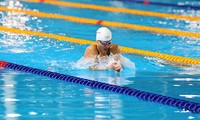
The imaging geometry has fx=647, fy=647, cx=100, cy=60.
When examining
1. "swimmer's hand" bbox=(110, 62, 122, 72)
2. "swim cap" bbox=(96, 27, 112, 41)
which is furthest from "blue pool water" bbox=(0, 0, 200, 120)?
"swim cap" bbox=(96, 27, 112, 41)

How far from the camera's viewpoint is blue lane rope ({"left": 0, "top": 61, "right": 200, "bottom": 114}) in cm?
549

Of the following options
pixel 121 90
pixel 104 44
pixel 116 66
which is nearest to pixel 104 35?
pixel 104 44

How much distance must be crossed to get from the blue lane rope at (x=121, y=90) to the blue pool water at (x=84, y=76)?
0.24 feet

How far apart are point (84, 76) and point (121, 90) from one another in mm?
964

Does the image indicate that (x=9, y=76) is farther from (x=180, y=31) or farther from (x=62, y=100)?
(x=180, y=31)

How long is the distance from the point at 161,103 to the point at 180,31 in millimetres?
5153

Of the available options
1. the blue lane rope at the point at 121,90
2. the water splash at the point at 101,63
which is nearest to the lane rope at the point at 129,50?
the water splash at the point at 101,63

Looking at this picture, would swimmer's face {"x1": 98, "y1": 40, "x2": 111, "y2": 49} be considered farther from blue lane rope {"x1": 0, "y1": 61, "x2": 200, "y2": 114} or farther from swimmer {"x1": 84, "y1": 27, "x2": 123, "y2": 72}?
blue lane rope {"x1": 0, "y1": 61, "x2": 200, "y2": 114}

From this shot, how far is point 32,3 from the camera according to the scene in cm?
1523

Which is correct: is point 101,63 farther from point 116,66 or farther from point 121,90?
point 121,90

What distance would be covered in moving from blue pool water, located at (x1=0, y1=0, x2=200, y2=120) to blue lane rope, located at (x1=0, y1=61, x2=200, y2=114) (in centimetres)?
7

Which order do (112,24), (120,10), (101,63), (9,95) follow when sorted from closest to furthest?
(9,95) → (101,63) → (112,24) → (120,10)

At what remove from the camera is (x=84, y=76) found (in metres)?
7.02

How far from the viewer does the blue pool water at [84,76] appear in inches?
212
